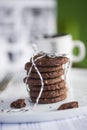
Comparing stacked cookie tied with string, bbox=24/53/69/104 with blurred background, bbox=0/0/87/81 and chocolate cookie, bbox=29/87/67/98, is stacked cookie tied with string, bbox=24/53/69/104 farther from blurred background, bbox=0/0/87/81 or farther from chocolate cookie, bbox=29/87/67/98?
blurred background, bbox=0/0/87/81

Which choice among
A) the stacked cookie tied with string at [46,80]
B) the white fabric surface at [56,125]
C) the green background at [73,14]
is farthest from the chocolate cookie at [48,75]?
the green background at [73,14]

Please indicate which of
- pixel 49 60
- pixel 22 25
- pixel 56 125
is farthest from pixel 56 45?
pixel 22 25

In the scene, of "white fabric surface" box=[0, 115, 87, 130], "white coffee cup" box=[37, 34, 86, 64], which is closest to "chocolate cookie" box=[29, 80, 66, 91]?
"white fabric surface" box=[0, 115, 87, 130]

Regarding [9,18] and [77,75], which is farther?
[9,18]

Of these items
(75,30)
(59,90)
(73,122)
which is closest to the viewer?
(73,122)

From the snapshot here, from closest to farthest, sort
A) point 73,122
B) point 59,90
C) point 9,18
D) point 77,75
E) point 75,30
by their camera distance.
→ point 73,122 < point 59,90 < point 77,75 < point 75,30 < point 9,18

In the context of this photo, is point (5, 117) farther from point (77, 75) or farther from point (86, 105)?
point (77, 75)

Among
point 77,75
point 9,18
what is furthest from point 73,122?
point 9,18

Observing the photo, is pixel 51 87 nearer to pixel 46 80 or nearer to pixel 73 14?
pixel 46 80
